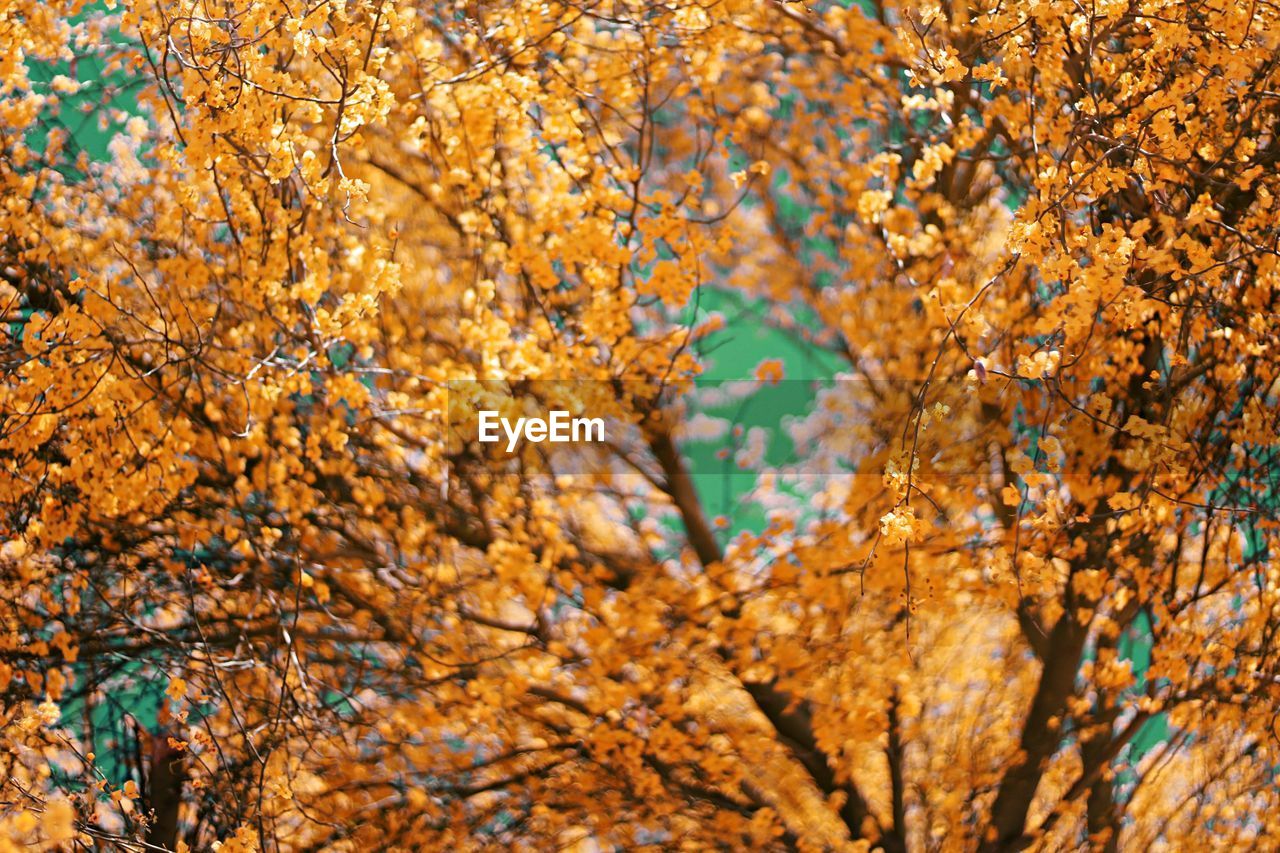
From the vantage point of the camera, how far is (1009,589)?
616cm

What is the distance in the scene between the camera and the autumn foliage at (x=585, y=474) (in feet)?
19.1

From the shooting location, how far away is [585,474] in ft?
23.8

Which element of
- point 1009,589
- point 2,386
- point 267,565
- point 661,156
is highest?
point 661,156

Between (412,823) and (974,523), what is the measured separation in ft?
12.1

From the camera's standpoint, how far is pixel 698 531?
7.27m

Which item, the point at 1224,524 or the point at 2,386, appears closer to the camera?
the point at 2,386

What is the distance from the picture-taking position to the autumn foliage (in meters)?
5.82

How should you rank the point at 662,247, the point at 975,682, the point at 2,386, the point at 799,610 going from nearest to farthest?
the point at 2,386 < the point at 662,247 < the point at 799,610 < the point at 975,682

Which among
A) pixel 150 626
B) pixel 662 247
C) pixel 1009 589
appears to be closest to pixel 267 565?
pixel 150 626

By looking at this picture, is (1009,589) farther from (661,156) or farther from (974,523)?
(661,156)

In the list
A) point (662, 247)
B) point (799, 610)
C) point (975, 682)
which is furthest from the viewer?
point (975, 682)

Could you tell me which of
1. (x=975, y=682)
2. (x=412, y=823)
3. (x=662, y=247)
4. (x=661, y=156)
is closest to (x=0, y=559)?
(x=412, y=823)

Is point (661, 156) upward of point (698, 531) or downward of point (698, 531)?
upward

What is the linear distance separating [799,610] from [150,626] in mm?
3698
